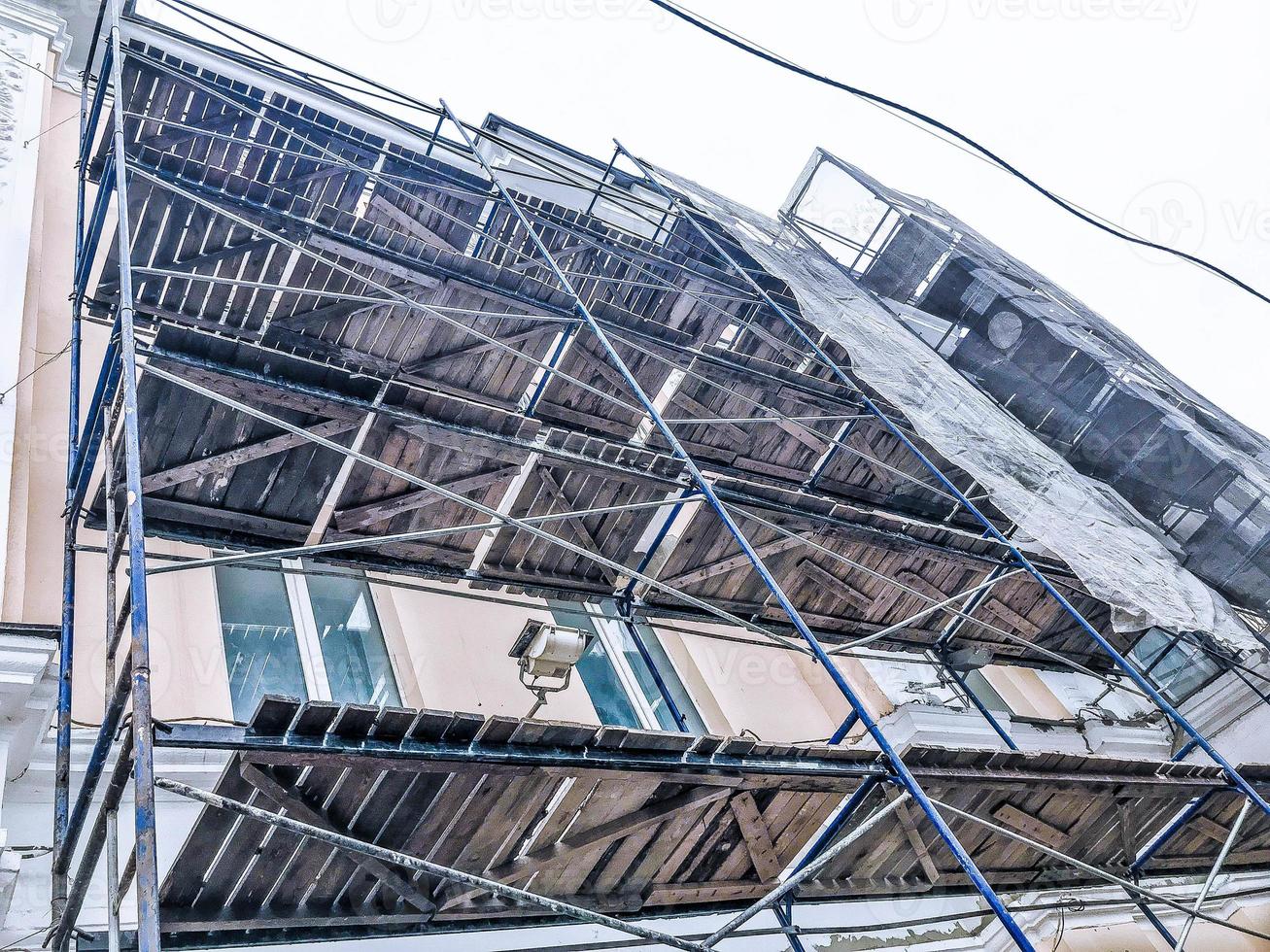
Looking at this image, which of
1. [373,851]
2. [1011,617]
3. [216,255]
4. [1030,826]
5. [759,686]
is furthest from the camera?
[1011,617]

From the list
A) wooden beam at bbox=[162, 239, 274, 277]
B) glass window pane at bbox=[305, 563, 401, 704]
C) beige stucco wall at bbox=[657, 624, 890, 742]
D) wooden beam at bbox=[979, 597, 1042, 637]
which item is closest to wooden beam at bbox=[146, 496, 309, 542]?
glass window pane at bbox=[305, 563, 401, 704]

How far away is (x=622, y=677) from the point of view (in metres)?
8.80

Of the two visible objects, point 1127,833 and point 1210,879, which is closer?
point 1210,879

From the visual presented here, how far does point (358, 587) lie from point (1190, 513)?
9.17 metres

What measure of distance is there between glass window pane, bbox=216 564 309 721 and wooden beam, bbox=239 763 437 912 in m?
2.27

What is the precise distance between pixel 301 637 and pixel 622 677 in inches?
116

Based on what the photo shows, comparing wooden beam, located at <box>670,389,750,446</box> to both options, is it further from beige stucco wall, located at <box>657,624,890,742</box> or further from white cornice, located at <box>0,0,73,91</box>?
white cornice, located at <box>0,0,73,91</box>

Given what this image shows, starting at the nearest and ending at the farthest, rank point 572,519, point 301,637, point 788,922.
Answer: point 788,922 → point 301,637 → point 572,519

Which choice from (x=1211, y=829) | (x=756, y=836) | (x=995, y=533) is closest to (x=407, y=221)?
(x=995, y=533)

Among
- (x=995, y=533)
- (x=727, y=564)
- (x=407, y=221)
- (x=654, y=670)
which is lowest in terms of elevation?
(x=654, y=670)

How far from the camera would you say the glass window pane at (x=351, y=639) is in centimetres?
734

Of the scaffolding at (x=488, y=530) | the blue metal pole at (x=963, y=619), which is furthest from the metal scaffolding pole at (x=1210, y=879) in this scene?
the blue metal pole at (x=963, y=619)

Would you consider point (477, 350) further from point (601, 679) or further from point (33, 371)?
point (33, 371)

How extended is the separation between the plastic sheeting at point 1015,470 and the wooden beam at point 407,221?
3.73 metres
